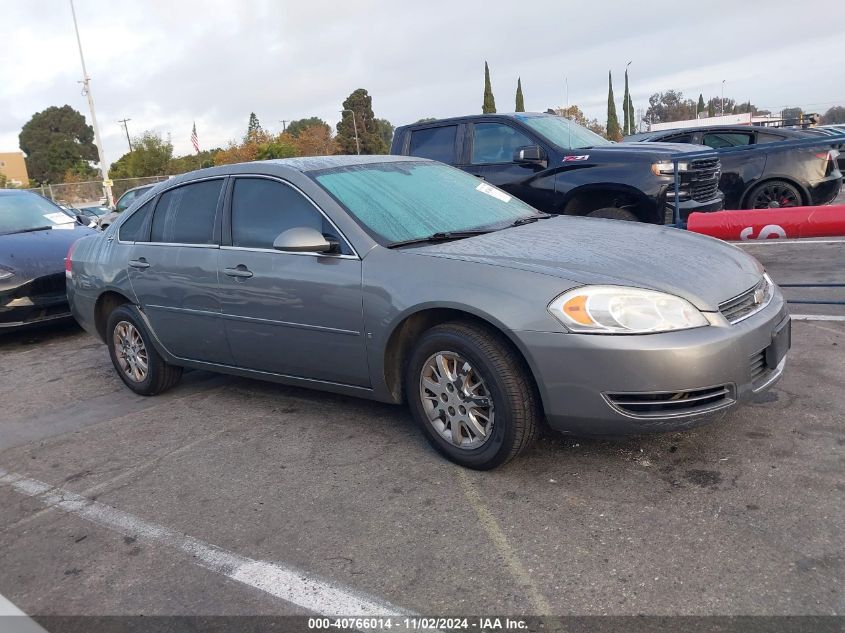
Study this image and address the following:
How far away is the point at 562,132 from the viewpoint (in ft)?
25.9

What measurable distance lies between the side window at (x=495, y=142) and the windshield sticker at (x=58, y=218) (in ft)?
16.0

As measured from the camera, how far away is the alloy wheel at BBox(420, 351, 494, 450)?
11.2 feet

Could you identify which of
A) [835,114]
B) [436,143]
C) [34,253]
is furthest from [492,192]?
[835,114]

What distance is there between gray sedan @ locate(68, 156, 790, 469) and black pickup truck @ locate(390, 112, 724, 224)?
8.74 ft

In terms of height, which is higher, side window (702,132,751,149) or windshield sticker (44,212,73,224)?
side window (702,132,751,149)

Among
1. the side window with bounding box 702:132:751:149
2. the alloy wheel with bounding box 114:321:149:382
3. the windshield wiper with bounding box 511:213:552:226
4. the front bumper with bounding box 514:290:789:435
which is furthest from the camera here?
the side window with bounding box 702:132:751:149

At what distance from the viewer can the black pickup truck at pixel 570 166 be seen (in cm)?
708

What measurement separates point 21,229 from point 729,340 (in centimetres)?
772

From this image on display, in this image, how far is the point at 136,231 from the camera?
5.21 m

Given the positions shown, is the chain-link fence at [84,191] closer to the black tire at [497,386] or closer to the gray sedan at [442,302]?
the gray sedan at [442,302]

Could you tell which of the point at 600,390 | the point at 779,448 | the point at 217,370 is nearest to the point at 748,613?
the point at 600,390

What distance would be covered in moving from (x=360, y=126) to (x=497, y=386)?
64114mm

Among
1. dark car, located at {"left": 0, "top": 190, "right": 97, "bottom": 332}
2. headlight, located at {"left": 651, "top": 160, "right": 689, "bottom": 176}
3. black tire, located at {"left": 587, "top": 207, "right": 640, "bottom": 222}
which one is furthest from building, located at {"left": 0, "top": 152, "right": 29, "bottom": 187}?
headlight, located at {"left": 651, "top": 160, "right": 689, "bottom": 176}

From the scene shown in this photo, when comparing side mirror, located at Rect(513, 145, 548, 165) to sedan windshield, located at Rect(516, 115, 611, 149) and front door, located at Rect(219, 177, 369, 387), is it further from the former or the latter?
front door, located at Rect(219, 177, 369, 387)
